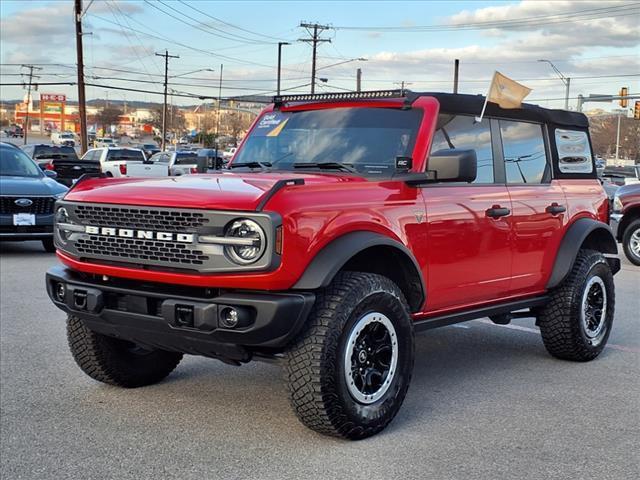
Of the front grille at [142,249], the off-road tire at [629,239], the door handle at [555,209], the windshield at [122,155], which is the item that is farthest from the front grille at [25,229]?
the windshield at [122,155]

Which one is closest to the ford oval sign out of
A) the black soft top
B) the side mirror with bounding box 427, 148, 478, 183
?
the black soft top

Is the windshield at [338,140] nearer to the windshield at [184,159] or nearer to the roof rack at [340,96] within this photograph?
the roof rack at [340,96]

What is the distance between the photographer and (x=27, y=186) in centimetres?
1237

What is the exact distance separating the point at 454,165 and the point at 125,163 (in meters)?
22.6

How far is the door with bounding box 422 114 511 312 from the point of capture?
196 inches

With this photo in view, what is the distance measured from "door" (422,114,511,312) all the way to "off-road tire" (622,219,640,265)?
357 inches

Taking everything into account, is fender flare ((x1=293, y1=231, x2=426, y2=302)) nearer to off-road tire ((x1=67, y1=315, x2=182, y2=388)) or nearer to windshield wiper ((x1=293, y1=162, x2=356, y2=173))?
windshield wiper ((x1=293, y1=162, x2=356, y2=173))

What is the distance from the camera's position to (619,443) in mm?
4445

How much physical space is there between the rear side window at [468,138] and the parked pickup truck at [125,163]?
20.3 m

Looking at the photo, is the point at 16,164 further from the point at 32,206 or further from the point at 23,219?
the point at 23,219

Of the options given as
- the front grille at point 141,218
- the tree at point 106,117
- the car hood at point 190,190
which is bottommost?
the front grille at point 141,218

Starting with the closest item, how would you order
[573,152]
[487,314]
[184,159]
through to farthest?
[487,314] → [573,152] → [184,159]

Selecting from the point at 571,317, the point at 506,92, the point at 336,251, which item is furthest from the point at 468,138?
the point at 336,251

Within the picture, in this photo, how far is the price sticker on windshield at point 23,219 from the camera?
12086 millimetres
